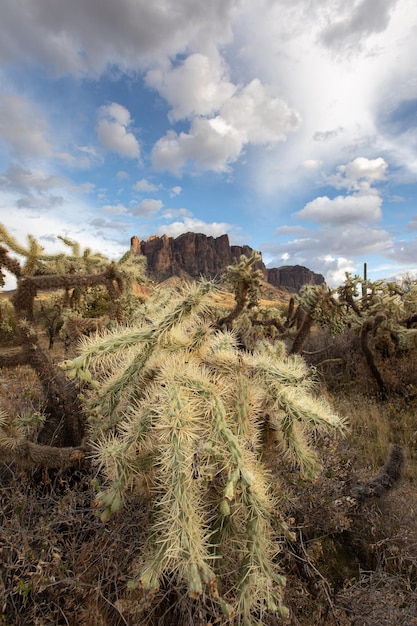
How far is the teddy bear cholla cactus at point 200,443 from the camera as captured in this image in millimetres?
1506

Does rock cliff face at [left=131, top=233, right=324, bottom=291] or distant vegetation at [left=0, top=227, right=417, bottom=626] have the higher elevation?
rock cliff face at [left=131, top=233, right=324, bottom=291]

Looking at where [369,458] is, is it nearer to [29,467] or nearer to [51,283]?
[29,467]

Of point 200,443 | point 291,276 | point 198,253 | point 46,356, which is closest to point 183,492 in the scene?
point 200,443

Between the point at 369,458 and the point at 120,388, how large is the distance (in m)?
4.33

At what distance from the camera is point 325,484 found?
3.13m

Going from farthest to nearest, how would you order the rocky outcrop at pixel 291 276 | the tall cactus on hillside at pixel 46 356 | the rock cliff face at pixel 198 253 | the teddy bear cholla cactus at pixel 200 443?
the rocky outcrop at pixel 291 276
the rock cliff face at pixel 198 253
the tall cactus on hillside at pixel 46 356
the teddy bear cholla cactus at pixel 200 443

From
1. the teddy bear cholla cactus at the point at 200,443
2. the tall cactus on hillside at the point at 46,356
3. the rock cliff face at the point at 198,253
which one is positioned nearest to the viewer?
the teddy bear cholla cactus at the point at 200,443

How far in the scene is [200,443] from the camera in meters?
1.70

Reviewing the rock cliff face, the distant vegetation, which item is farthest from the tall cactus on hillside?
the rock cliff face

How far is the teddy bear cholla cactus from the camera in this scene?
4.94 ft

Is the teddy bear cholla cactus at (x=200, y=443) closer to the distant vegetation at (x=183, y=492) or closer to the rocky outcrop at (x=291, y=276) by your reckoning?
the distant vegetation at (x=183, y=492)

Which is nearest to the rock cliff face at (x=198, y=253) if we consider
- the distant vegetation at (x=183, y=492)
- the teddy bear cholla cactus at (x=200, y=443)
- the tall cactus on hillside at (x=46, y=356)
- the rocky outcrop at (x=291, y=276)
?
the rocky outcrop at (x=291, y=276)

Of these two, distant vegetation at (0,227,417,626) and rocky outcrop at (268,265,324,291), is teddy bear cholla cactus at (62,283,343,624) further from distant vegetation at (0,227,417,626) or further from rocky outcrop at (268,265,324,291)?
rocky outcrop at (268,265,324,291)

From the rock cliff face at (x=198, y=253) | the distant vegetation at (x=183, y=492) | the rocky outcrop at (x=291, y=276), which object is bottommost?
the distant vegetation at (x=183, y=492)
